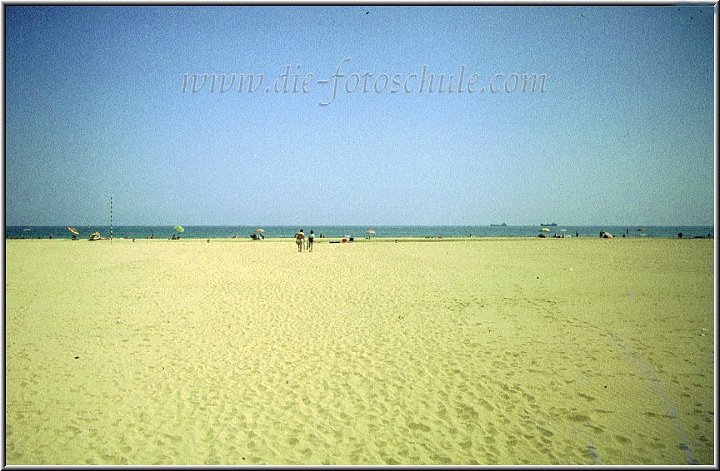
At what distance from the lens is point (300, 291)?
1358 centimetres

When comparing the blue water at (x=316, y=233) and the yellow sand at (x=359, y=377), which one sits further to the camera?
Result: the blue water at (x=316, y=233)

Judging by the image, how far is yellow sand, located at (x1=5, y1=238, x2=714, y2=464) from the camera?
177 inches

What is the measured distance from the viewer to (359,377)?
20.8 ft

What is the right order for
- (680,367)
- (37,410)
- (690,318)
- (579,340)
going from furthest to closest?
(690,318), (579,340), (680,367), (37,410)

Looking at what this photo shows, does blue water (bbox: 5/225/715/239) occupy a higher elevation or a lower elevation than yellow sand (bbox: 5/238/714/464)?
higher

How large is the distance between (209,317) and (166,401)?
470 cm

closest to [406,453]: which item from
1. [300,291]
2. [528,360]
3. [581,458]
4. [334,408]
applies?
[334,408]

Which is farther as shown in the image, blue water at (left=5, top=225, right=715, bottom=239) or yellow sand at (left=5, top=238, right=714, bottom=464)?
blue water at (left=5, top=225, right=715, bottom=239)

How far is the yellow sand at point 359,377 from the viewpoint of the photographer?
450 centimetres

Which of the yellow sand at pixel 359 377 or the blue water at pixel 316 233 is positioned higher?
the blue water at pixel 316 233

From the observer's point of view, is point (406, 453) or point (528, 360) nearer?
point (406, 453)

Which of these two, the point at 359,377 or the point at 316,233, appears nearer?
the point at 359,377

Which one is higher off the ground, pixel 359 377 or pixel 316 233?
pixel 316 233

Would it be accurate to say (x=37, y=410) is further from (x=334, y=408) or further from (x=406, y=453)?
(x=406, y=453)
